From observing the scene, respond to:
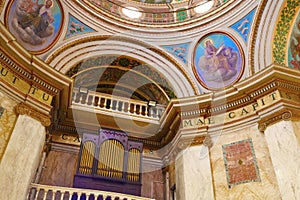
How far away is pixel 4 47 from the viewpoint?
5.90 m

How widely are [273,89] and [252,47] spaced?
3.09m

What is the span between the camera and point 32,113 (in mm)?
6168

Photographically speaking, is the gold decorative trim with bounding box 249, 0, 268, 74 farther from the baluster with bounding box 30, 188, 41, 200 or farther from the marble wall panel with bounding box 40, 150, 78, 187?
the baluster with bounding box 30, 188, 41, 200

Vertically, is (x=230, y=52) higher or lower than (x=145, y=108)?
higher

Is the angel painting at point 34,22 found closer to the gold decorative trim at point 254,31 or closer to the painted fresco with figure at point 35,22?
the painted fresco with figure at point 35,22

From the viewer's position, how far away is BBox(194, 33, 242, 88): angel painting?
9.87m

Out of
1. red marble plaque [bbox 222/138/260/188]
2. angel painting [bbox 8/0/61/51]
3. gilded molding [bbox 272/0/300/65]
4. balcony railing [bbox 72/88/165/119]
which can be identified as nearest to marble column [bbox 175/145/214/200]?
red marble plaque [bbox 222/138/260/188]

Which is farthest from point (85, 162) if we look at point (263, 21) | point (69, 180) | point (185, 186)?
point (263, 21)

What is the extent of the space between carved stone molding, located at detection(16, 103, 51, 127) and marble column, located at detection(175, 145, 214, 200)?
3.39 m

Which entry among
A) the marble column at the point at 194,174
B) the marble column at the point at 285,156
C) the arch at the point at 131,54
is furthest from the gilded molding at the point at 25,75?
the marble column at the point at 285,156

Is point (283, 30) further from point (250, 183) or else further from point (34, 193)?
point (34, 193)

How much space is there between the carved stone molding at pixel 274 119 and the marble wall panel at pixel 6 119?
17.8 ft

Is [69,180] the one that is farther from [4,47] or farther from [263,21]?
[263,21]

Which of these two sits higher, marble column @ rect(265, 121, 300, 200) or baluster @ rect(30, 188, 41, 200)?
marble column @ rect(265, 121, 300, 200)
